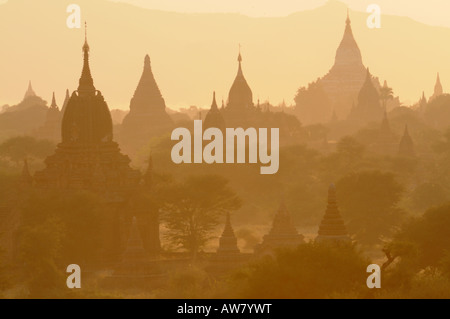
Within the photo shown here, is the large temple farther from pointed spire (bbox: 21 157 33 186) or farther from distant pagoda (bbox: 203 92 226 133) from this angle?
distant pagoda (bbox: 203 92 226 133)

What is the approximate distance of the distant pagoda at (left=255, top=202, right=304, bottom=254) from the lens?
81750 mm

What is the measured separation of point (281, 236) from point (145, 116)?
295ft

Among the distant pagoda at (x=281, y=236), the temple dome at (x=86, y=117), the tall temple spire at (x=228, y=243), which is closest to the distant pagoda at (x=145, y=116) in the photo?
the temple dome at (x=86, y=117)

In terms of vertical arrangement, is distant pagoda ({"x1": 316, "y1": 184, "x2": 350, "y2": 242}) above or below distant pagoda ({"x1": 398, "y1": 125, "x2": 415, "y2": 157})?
below

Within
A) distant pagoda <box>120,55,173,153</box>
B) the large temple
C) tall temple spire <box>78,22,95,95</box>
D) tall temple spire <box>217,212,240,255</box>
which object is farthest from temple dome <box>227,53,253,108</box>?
tall temple spire <box>217,212,240,255</box>

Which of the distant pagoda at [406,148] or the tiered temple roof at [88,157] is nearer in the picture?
the tiered temple roof at [88,157]

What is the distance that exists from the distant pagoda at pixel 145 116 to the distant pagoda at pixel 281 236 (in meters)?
83.9

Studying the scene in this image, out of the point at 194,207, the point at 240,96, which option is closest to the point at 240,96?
the point at 240,96

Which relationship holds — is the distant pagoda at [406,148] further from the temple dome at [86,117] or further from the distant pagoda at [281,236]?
the distant pagoda at [281,236]

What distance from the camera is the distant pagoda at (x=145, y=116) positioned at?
6654 inches

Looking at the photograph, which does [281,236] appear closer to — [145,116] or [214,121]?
[214,121]

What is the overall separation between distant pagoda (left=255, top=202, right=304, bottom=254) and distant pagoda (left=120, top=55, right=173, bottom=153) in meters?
83.9
